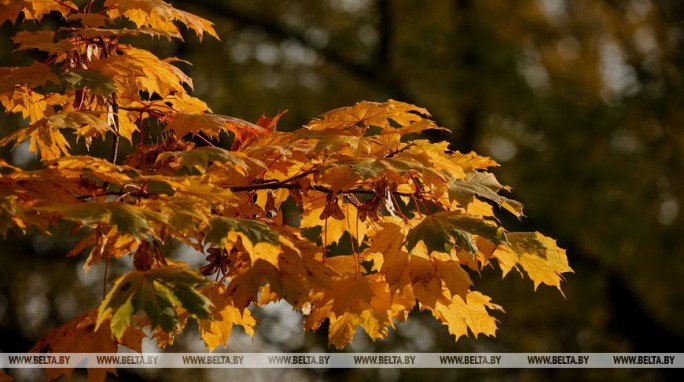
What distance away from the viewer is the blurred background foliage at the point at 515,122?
8.59 m

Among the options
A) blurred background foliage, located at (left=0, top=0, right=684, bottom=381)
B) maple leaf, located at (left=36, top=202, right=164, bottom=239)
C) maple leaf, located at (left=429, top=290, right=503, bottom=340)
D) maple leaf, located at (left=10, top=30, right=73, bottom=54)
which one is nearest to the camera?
Answer: maple leaf, located at (left=36, top=202, right=164, bottom=239)

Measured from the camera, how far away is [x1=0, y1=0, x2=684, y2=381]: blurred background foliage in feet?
28.2

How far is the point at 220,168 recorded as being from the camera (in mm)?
2582

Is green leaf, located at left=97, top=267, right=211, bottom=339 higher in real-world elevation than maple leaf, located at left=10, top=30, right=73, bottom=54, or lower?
lower

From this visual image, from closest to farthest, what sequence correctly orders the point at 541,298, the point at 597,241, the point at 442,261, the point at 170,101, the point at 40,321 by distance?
the point at 442,261 → the point at 170,101 → the point at 597,241 → the point at 541,298 → the point at 40,321

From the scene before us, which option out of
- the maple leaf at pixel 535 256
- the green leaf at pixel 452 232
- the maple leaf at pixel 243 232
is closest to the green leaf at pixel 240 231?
the maple leaf at pixel 243 232

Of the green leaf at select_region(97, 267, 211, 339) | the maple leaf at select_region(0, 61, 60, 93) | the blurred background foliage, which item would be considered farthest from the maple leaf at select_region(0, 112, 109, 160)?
the blurred background foliage

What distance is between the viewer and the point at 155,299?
205 cm

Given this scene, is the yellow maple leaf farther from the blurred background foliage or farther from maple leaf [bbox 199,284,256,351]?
the blurred background foliage

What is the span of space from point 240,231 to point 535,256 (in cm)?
100

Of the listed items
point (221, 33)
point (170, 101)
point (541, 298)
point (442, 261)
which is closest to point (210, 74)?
point (221, 33)

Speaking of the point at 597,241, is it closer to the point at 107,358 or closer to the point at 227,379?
the point at 227,379

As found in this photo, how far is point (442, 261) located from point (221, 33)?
7916mm

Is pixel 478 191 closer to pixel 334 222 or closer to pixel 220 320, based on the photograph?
pixel 334 222
